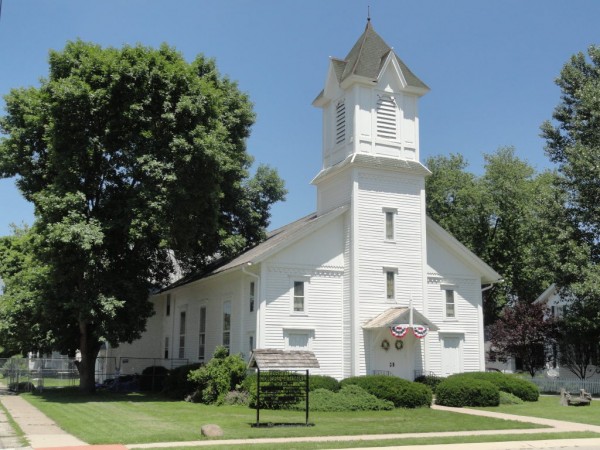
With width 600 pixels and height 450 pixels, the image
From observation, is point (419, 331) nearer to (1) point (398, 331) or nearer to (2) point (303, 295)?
(1) point (398, 331)

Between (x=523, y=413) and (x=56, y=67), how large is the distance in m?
25.9

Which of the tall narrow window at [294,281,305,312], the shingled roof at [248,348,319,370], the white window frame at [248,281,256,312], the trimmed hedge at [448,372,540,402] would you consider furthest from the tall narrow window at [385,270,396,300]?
the shingled roof at [248,348,319,370]

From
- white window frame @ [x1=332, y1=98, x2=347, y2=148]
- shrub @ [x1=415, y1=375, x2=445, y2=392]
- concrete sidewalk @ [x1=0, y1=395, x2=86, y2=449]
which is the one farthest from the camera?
white window frame @ [x1=332, y1=98, x2=347, y2=148]

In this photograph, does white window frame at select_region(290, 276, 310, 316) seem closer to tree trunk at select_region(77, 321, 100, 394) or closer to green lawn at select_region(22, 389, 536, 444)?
green lawn at select_region(22, 389, 536, 444)

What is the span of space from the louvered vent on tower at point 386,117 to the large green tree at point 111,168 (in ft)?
26.8

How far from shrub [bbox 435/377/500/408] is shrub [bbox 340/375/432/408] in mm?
882

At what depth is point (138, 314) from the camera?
31781 millimetres

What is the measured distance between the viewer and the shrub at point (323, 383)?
2662cm

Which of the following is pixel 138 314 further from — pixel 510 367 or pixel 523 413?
pixel 510 367

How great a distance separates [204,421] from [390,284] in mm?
13405

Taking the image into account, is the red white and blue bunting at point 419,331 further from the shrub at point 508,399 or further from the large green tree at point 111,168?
the large green tree at point 111,168

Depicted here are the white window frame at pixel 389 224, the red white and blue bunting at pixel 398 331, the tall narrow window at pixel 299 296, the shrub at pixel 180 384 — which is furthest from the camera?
the white window frame at pixel 389 224

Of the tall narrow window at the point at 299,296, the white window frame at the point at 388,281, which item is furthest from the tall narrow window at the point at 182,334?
the white window frame at the point at 388,281

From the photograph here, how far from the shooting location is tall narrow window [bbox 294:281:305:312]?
3041 cm
